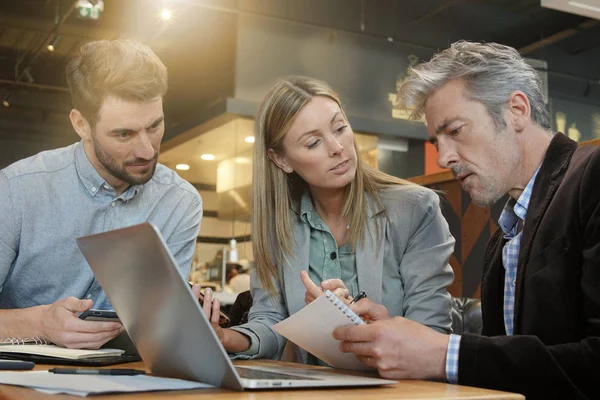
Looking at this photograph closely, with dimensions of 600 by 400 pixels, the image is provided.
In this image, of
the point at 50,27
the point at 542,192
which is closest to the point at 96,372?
the point at 542,192

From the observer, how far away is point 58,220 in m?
2.02

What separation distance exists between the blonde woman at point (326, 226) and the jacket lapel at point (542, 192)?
15.4 inches

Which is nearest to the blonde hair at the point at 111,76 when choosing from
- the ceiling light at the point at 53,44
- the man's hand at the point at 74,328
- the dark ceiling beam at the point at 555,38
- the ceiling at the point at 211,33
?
the man's hand at the point at 74,328

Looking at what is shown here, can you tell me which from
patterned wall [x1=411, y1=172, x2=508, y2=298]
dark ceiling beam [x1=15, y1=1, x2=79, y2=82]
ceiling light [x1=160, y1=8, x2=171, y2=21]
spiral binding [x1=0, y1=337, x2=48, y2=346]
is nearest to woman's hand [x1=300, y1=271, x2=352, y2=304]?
spiral binding [x1=0, y1=337, x2=48, y2=346]

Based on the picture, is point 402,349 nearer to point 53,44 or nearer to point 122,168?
point 122,168

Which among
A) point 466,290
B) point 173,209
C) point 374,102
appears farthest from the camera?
point 374,102

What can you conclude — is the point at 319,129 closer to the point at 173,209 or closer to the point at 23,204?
the point at 173,209

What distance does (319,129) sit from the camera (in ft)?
6.57

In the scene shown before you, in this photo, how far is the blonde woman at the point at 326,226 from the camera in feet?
5.97

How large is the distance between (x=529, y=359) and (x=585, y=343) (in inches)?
4.1

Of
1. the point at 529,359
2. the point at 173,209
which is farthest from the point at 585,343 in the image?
the point at 173,209

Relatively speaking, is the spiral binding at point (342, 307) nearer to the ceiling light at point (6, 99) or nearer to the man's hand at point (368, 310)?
the man's hand at point (368, 310)

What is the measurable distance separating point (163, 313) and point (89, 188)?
116 cm

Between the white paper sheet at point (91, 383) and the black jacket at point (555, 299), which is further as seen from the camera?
the black jacket at point (555, 299)
